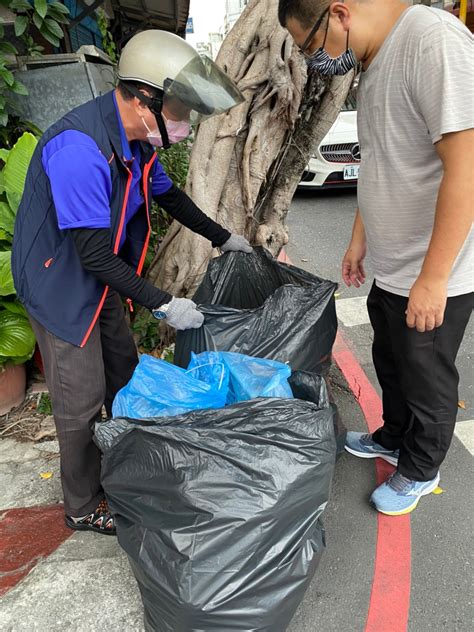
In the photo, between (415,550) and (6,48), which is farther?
(6,48)

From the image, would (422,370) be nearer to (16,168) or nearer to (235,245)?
(235,245)

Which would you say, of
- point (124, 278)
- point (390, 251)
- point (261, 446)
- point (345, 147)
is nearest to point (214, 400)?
point (261, 446)

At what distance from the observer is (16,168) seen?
241 centimetres

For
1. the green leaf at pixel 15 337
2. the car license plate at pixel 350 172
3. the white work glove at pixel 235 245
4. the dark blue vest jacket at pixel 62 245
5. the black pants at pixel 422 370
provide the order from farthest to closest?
1. the car license plate at pixel 350 172
2. the green leaf at pixel 15 337
3. the white work glove at pixel 235 245
4. the black pants at pixel 422 370
5. the dark blue vest jacket at pixel 62 245

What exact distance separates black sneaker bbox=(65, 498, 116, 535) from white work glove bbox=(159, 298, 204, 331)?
837 mm

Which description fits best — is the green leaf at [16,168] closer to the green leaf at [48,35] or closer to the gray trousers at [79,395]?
the green leaf at [48,35]

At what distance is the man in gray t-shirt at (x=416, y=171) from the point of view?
1194mm

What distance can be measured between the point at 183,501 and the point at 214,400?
33 cm

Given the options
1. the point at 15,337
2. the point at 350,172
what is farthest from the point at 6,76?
the point at 350,172

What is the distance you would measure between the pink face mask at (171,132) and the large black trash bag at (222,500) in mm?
888

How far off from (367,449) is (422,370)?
2.50 ft

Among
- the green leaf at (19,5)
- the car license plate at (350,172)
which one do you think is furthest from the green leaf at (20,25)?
the car license plate at (350,172)

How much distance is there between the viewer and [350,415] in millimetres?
2553

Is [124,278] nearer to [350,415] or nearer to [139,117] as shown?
[139,117]
